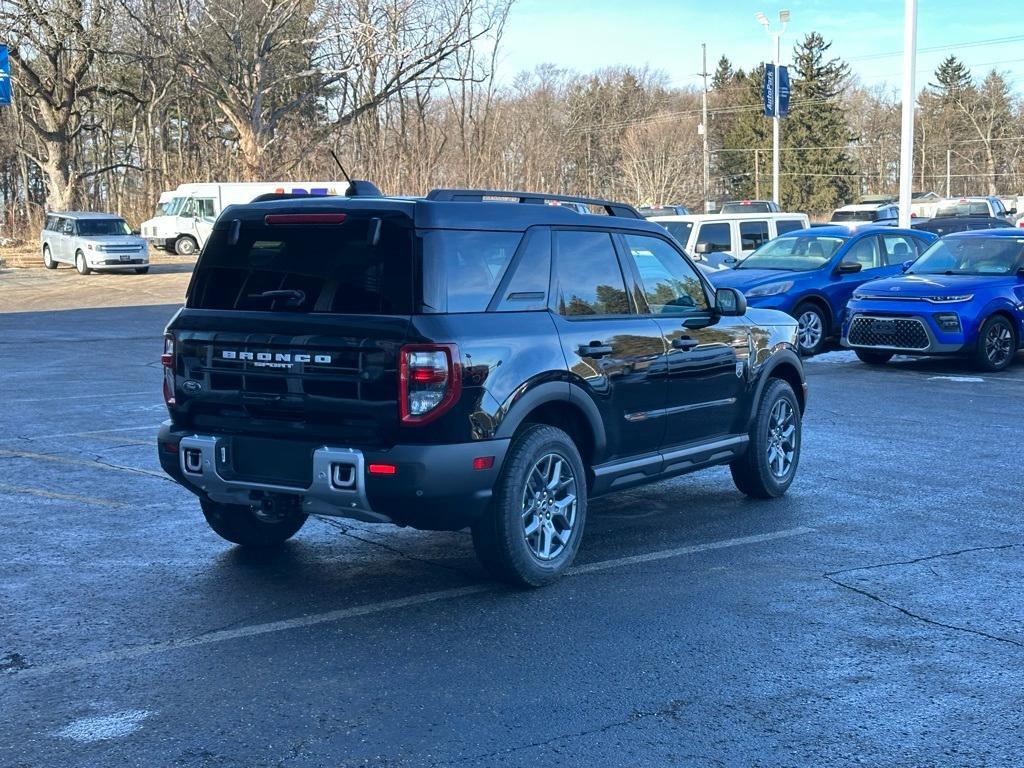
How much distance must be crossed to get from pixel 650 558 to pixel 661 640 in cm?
140

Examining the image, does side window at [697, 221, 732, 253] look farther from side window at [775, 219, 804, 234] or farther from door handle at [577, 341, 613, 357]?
door handle at [577, 341, 613, 357]

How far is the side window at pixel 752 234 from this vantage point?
21.8 meters

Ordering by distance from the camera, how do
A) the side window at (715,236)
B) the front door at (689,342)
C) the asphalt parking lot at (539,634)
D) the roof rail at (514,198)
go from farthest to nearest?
1. the side window at (715,236)
2. the front door at (689,342)
3. the roof rail at (514,198)
4. the asphalt parking lot at (539,634)

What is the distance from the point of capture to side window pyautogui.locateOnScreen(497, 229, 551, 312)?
19.8 ft

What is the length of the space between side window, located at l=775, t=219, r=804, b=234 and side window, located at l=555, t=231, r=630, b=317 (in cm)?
1602

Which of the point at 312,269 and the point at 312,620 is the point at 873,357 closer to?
the point at 312,269

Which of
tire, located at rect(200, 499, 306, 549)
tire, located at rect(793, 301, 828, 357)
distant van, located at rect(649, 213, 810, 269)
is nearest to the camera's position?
tire, located at rect(200, 499, 306, 549)

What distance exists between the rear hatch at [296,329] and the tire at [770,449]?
3253 millimetres

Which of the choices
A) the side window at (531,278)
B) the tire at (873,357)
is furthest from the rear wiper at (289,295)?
the tire at (873,357)

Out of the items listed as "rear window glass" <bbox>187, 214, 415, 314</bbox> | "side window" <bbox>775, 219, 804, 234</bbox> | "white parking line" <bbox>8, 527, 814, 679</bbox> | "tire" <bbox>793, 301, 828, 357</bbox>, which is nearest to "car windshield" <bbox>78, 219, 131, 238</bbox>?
"side window" <bbox>775, 219, 804, 234</bbox>

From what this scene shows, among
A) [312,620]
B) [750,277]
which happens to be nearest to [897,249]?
[750,277]

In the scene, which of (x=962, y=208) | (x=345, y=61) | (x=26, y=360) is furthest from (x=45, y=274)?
(x=962, y=208)

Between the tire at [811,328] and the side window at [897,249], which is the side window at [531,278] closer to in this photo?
the tire at [811,328]

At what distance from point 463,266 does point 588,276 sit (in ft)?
A: 3.37
